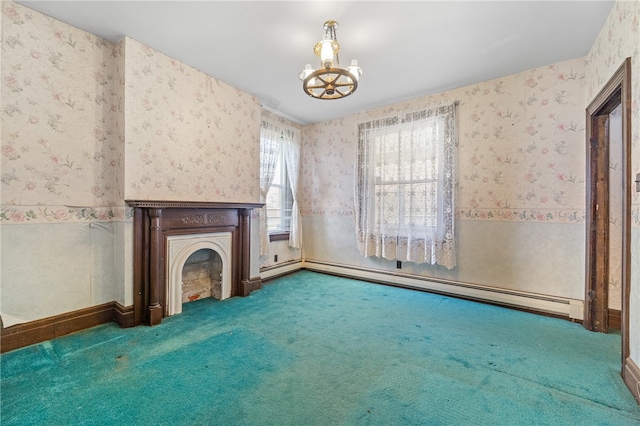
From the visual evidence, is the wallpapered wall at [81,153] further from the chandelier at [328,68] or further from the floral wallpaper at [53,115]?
the chandelier at [328,68]

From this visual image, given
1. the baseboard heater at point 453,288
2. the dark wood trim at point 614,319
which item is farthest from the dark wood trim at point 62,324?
the dark wood trim at point 614,319

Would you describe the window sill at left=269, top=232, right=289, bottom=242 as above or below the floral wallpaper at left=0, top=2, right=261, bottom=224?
below

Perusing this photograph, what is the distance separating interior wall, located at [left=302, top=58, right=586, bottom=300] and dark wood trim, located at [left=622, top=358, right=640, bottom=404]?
Result: 122 cm

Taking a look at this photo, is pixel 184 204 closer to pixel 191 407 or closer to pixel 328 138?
pixel 191 407

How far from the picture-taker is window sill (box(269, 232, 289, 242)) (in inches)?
177

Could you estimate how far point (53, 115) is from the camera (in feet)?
7.65

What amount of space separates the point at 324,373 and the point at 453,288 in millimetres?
2383

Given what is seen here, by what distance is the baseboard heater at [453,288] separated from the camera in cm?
288

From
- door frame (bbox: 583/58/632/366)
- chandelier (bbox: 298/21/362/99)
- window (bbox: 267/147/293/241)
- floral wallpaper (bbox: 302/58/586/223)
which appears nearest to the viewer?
chandelier (bbox: 298/21/362/99)

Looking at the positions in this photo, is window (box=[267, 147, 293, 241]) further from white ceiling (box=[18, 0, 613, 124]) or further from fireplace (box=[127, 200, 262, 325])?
white ceiling (box=[18, 0, 613, 124])

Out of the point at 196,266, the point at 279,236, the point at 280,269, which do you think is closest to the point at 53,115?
the point at 196,266

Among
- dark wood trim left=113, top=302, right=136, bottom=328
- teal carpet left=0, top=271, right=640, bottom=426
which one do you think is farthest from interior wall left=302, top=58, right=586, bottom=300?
dark wood trim left=113, top=302, right=136, bottom=328

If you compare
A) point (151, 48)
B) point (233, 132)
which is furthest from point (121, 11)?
point (233, 132)

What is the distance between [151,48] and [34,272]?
2.23 metres
